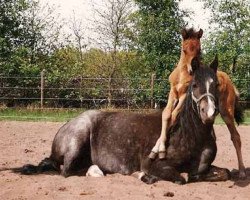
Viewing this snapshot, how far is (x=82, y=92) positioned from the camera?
928 inches

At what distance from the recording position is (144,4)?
2886cm

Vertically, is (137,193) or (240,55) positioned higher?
(240,55)

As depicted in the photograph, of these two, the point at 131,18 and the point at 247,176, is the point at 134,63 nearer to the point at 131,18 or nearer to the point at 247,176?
the point at 131,18

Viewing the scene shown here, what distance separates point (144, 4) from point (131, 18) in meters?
1.81

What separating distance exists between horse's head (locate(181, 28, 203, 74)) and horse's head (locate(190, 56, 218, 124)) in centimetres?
58

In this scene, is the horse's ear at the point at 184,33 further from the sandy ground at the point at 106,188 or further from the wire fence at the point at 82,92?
the wire fence at the point at 82,92

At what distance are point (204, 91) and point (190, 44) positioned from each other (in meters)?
1.16

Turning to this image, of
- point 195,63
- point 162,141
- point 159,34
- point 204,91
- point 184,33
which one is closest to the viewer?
point 204,91

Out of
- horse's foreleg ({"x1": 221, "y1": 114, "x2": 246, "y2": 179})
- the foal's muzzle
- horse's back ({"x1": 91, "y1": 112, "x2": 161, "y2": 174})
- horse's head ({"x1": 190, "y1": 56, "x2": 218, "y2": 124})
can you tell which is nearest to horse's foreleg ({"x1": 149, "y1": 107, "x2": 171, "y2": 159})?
horse's back ({"x1": 91, "y1": 112, "x2": 161, "y2": 174})

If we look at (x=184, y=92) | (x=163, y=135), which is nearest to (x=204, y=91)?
(x=184, y=92)

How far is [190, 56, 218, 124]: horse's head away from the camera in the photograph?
20.4 ft

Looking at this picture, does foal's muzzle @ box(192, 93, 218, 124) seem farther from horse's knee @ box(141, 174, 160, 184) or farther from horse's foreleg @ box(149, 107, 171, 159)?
horse's knee @ box(141, 174, 160, 184)

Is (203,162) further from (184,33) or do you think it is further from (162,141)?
(184,33)

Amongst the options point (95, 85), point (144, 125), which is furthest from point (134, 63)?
point (144, 125)
